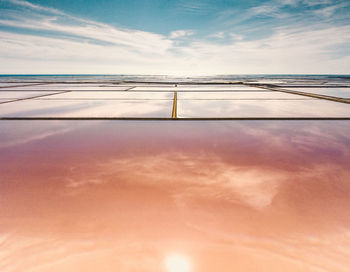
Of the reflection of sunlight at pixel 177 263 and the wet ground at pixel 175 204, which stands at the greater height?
the wet ground at pixel 175 204

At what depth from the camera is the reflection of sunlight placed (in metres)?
1.92

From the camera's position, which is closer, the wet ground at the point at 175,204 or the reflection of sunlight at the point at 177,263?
the reflection of sunlight at the point at 177,263

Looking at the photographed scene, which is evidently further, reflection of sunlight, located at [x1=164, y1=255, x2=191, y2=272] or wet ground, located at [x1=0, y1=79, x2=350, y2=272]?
wet ground, located at [x1=0, y1=79, x2=350, y2=272]

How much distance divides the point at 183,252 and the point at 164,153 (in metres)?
2.71

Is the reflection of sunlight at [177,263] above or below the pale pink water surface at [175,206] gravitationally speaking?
below

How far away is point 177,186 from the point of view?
3.28 metres

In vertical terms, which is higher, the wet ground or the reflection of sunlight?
the wet ground

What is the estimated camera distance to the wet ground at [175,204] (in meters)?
2.04

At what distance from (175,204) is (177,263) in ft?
2.95

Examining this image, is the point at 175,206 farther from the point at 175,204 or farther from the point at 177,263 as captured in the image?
the point at 177,263

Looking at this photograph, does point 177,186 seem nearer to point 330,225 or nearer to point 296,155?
point 330,225

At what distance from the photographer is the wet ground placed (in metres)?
2.04

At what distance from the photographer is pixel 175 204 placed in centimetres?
282

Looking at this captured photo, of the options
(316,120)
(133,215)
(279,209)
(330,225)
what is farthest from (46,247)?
(316,120)
